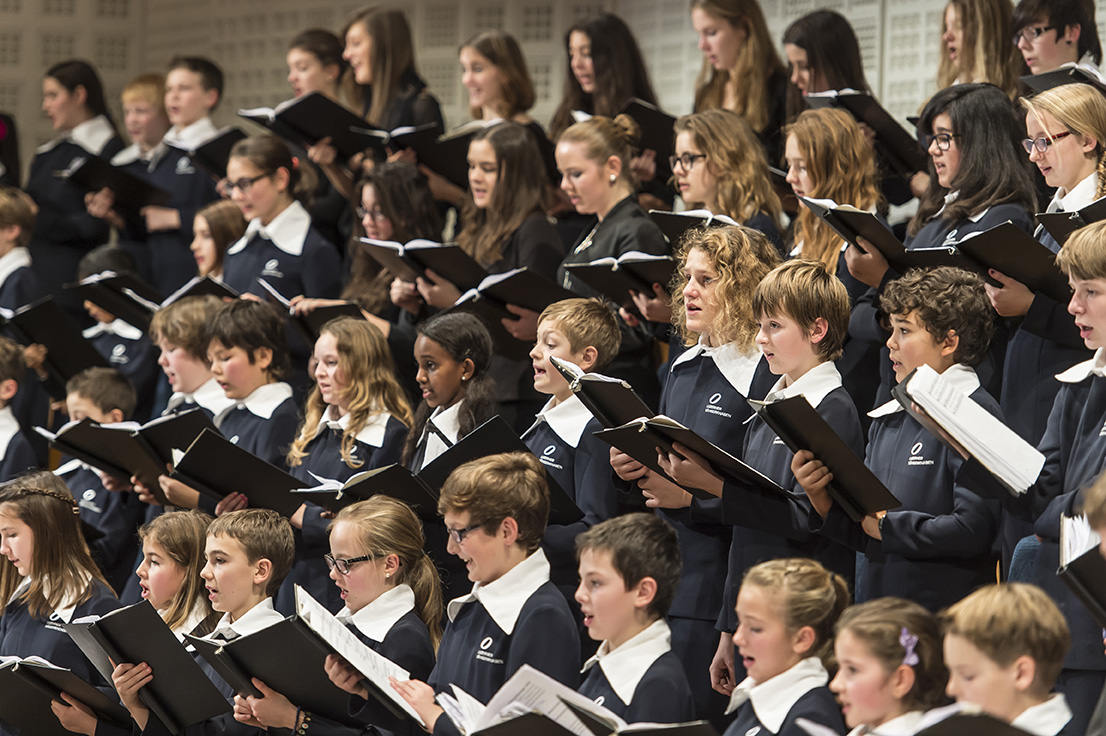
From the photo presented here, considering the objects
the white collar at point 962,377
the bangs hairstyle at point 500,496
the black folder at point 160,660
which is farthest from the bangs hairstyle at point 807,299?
the black folder at point 160,660

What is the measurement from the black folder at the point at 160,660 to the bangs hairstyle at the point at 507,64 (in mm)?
2996

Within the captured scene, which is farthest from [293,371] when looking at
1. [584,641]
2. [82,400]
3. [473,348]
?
[584,641]

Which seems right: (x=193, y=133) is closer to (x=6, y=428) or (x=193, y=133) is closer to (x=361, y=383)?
(x=6, y=428)

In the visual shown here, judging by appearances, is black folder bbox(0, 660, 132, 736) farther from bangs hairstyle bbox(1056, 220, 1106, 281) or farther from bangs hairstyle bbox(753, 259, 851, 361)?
bangs hairstyle bbox(1056, 220, 1106, 281)

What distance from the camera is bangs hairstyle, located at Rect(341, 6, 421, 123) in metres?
6.02

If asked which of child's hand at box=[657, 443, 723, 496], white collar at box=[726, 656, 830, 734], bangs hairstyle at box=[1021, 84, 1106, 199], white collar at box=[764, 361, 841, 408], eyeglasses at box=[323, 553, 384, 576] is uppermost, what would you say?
bangs hairstyle at box=[1021, 84, 1106, 199]

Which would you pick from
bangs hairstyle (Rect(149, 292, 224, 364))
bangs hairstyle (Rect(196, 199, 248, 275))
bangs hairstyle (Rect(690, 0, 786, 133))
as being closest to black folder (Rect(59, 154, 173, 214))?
bangs hairstyle (Rect(196, 199, 248, 275))

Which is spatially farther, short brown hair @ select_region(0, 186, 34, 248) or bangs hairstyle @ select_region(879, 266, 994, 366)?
short brown hair @ select_region(0, 186, 34, 248)

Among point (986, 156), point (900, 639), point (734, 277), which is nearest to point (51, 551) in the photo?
point (734, 277)

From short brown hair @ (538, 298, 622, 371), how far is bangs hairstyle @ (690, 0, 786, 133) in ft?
5.08

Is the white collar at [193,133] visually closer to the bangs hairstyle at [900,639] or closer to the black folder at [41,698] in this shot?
the black folder at [41,698]

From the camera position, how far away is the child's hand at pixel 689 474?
3.16 meters

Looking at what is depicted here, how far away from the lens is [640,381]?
14.3 ft

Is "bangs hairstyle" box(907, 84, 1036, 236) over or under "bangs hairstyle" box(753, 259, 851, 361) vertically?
over
